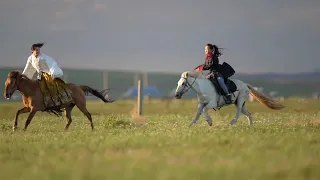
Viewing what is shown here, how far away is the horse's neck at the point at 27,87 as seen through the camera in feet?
58.9

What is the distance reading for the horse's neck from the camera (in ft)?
58.9

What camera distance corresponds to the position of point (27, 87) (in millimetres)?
18000

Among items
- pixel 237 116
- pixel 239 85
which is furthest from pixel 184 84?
pixel 239 85

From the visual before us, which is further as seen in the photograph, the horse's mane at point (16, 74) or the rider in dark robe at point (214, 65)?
the rider in dark robe at point (214, 65)

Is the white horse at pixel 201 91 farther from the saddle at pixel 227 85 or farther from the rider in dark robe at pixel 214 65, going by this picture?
the rider in dark robe at pixel 214 65

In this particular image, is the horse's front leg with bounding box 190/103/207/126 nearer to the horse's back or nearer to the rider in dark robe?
the rider in dark robe

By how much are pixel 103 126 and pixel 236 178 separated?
42.3ft

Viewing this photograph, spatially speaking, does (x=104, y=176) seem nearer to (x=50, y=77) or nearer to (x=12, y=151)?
(x=12, y=151)

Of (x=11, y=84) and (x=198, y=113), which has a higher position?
(x=11, y=84)

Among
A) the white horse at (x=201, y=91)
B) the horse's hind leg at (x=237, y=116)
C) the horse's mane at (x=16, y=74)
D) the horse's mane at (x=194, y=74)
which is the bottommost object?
the horse's hind leg at (x=237, y=116)

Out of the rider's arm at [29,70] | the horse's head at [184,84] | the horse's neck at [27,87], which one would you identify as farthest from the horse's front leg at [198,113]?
the rider's arm at [29,70]

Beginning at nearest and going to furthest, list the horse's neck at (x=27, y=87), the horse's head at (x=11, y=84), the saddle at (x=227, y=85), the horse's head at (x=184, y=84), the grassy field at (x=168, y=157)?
1. the grassy field at (x=168, y=157)
2. the horse's head at (x=184, y=84)
3. the horse's head at (x=11, y=84)
4. the horse's neck at (x=27, y=87)
5. the saddle at (x=227, y=85)

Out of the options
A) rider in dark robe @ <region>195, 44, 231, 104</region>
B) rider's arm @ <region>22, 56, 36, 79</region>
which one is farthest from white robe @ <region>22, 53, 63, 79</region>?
rider in dark robe @ <region>195, 44, 231, 104</region>

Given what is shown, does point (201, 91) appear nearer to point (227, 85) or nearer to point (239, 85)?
point (227, 85)
